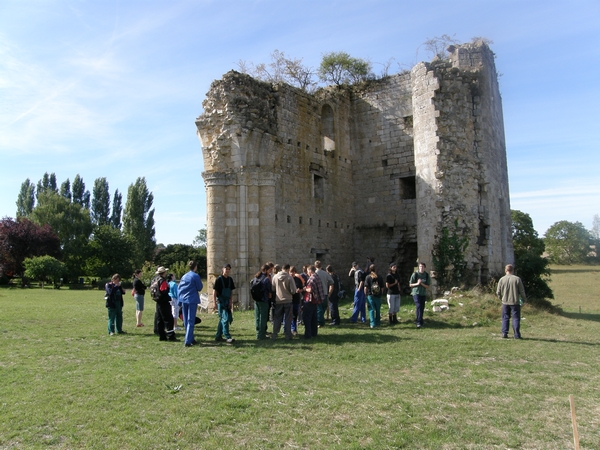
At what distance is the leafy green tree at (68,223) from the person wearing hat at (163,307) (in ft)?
118

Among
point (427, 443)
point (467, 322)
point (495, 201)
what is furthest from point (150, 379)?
point (495, 201)

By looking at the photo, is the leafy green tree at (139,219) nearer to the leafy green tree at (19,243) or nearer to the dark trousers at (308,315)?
the leafy green tree at (19,243)

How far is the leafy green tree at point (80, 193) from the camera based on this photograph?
2035 inches

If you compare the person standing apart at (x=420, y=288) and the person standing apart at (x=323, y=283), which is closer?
the person standing apart at (x=420, y=288)

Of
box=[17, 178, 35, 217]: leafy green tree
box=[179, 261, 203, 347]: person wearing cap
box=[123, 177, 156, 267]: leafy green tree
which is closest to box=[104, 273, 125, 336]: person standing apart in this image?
box=[179, 261, 203, 347]: person wearing cap

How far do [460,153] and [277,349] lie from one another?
416 inches

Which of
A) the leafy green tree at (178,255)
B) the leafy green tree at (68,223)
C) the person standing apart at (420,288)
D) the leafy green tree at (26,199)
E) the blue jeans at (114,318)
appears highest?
the leafy green tree at (26,199)

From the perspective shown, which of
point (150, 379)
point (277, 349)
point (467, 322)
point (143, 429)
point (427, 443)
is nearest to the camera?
point (427, 443)

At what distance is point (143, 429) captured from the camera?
4699 millimetres

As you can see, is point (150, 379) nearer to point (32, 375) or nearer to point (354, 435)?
point (32, 375)

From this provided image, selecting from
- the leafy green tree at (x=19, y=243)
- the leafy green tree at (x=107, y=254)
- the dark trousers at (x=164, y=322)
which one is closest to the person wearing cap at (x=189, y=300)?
the dark trousers at (x=164, y=322)

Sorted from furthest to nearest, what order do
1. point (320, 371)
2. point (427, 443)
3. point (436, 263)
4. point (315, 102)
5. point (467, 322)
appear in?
point (315, 102) → point (436, 263) → point (467, 322) → point (320, 371) → point (427, 443)

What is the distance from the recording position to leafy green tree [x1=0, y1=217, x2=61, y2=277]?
1518 inches

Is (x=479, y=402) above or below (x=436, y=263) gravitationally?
below
